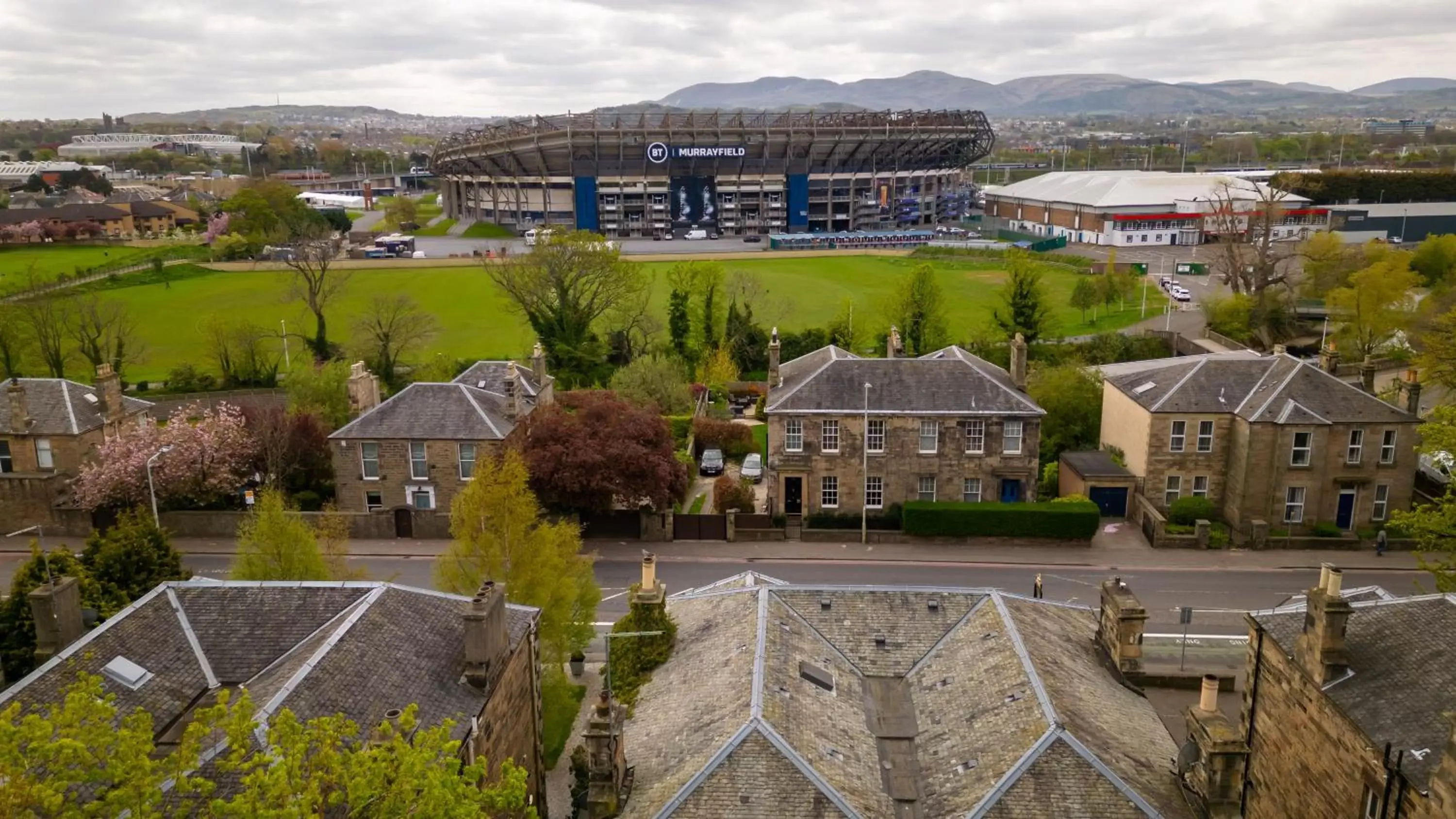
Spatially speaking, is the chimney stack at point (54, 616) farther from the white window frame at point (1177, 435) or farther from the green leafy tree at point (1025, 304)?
the green leafy tree at point (1025, 304)

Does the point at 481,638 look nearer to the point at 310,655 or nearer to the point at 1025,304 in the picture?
the point at 310,655

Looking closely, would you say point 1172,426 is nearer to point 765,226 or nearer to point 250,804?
point 250,804

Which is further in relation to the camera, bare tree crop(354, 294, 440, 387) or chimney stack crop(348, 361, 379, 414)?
bare tree crop(354, 294, 440, 387)

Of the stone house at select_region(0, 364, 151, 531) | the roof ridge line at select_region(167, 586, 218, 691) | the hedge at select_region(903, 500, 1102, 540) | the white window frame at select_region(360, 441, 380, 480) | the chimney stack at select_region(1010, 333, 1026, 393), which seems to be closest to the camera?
the roof ridge line at select_region(167, 586, 218, 691)

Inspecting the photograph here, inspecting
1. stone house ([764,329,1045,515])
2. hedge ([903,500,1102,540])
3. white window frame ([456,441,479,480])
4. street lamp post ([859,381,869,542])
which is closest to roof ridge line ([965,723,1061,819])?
hedge ([903,500,1102,540])

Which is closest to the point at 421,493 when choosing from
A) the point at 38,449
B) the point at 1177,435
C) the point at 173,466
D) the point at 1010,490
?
the point at 173,466

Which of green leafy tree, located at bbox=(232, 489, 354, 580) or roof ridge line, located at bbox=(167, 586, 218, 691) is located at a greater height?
roof ridge line, located at bbox=(167, 586, 218, 691)

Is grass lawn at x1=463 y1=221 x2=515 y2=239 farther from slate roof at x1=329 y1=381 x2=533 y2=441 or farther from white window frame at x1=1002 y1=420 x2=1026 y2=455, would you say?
white window frame at x1=1002 y1=420 x2=1026 y2=455
